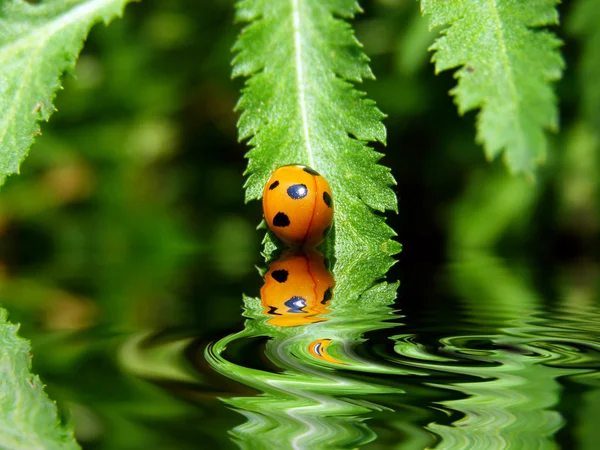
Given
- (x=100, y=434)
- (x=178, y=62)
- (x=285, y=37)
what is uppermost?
(x=178, y=62)

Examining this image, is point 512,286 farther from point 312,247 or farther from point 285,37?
point 285,37

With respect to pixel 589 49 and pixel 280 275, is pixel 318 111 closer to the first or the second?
pixel 280 275

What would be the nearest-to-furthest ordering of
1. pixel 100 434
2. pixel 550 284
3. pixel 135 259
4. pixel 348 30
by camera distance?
pixel 100 434 < pixel 348 30 < pixel 550 284 < pixel 135 259

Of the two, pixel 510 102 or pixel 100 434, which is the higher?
pixel 510 102

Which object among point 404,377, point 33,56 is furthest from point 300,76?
point 404,377

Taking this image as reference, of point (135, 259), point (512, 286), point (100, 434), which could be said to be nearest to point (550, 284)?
point (512, 286)

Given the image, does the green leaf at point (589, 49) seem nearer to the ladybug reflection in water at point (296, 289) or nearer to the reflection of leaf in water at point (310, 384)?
the ladybug reflection in water at point (296, 289)
